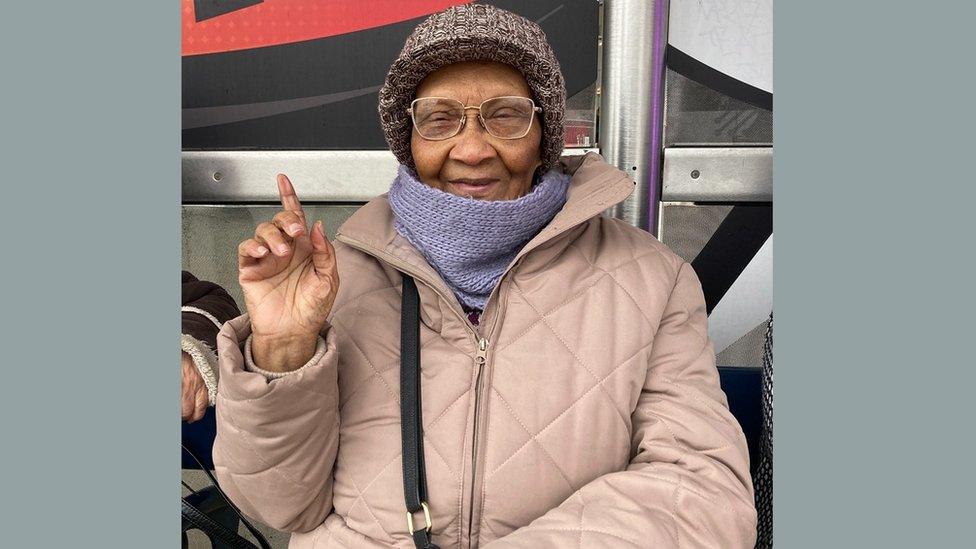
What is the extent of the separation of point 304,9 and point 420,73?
867mm

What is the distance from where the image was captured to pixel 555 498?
1.47 m

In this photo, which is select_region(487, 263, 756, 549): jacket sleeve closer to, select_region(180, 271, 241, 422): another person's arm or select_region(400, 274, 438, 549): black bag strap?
select_region(400, 274, 438, 549): black bag strap

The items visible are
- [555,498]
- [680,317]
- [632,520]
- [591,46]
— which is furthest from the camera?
[591,46]

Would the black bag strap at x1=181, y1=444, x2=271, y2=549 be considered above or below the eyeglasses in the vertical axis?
below

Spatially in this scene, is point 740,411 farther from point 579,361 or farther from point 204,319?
point 204,319

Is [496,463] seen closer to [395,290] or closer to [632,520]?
[632,520]

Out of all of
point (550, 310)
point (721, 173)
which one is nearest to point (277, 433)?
point (550, 310)

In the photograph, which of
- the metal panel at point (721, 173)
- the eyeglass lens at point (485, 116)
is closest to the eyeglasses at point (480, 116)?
the eyeglass lens at point (485, 116)

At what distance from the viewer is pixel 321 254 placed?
4.51 feet

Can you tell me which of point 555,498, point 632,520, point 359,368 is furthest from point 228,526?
point 632,520

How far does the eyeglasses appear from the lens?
162 centimetres

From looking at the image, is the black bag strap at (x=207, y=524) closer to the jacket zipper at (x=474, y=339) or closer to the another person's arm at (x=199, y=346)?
the another person's arm at (x=199, y=346)

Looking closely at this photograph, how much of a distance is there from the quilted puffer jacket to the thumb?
0.13 m

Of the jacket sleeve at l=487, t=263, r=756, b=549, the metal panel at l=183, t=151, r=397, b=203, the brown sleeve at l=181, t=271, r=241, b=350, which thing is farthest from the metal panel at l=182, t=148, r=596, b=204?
the jacket sleeve at l=487, t=263, r=756, b=549
